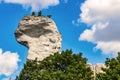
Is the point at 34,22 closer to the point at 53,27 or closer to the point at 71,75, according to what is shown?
the point at 53,27

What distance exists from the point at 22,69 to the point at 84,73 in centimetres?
1029

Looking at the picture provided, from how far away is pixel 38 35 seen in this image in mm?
66688

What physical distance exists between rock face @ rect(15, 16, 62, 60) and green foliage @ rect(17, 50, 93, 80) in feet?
23.5

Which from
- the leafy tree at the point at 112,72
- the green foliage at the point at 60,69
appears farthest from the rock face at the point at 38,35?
the leafy tree at the point at 112,72

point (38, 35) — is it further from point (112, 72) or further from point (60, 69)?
point (112, 72)

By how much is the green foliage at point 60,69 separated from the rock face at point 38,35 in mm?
7175

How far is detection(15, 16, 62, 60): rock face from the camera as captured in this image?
6600cm

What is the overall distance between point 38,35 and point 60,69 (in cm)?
1396

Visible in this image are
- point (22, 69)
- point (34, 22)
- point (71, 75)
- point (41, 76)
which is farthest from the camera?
point (34, 22)

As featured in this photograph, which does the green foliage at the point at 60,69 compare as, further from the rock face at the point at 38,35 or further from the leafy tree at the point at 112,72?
the rock face at the point at 38,35

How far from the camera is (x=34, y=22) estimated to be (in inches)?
2584

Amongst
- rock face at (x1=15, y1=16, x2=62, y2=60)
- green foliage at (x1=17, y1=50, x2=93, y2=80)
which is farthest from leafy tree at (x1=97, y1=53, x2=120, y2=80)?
rock face at (x1=15, y1=16, x2=62, y2=60)

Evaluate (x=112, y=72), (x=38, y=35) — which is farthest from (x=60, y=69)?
(x=38, y=35)

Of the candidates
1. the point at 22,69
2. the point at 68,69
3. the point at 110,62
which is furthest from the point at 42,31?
the point at 110,62
